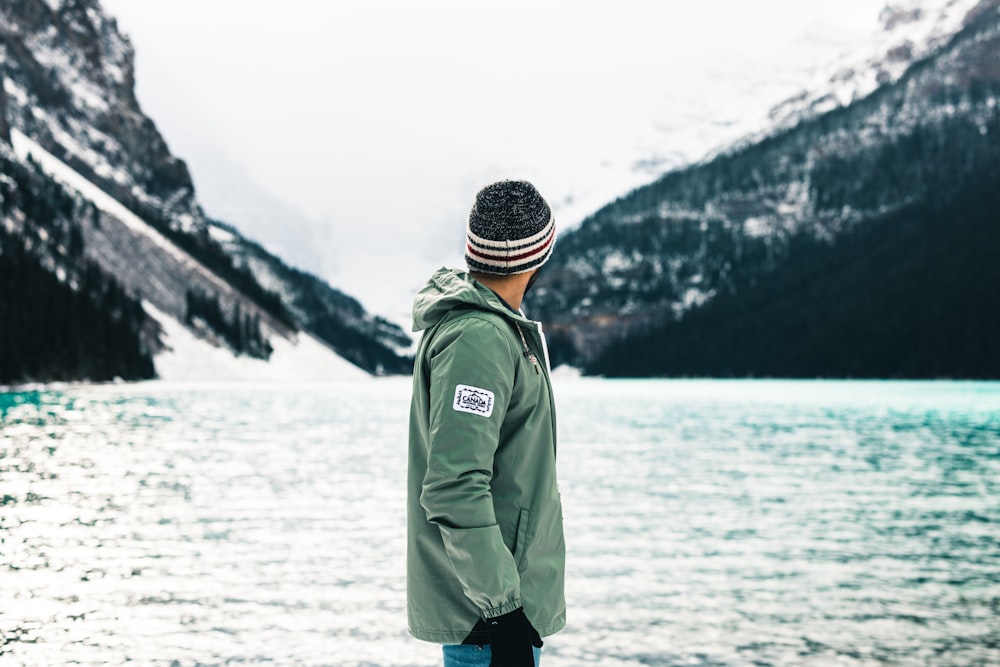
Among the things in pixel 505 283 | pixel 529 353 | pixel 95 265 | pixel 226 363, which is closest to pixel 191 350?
pixel 226 363

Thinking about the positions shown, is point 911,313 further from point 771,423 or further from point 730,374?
point 771,423

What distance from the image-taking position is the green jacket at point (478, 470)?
3398 millimetres

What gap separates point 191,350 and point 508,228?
515 ft

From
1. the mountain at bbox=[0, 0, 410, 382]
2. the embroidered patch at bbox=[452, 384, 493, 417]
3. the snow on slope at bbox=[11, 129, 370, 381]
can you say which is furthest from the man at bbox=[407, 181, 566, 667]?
the snow on slope at bbox=[11, 129, 370, 381]

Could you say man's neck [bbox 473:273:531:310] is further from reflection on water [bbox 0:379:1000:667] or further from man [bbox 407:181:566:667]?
reflection on water [bbox 0:379:1000:667]

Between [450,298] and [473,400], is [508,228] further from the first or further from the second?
[473,400]

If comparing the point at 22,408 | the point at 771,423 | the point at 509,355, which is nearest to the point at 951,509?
the point at 509,355

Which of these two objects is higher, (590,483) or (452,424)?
(452,424)

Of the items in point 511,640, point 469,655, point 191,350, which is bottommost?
point 469,655

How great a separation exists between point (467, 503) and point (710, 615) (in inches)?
353

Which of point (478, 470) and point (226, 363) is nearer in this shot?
point (478, 470)

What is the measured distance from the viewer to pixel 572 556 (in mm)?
15438

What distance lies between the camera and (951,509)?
817 inches

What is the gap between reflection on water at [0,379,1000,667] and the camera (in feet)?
33.6
